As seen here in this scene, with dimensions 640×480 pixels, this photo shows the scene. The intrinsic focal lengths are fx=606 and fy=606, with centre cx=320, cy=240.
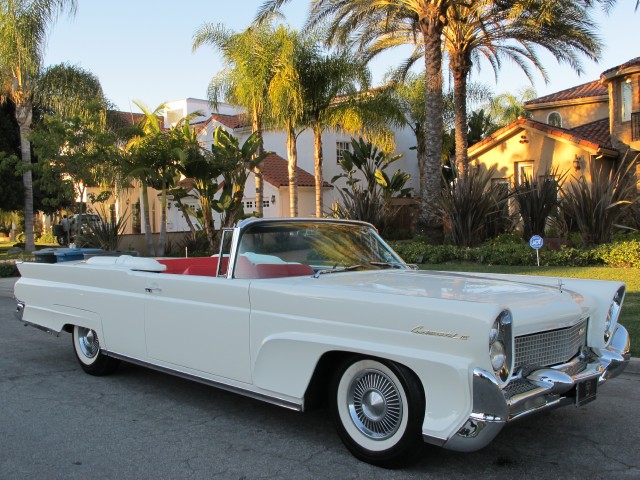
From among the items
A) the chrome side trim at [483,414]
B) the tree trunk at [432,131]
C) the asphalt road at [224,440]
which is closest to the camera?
the chrome side trim at [483,414]

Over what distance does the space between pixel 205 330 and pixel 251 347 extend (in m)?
0.49

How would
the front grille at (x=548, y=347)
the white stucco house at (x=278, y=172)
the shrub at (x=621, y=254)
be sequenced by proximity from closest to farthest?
the front grille at (x=548, y=347)
the shrub at (x=621, y=254)
the white stucco house at (x=278, y=172)

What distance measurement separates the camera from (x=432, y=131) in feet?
53.6

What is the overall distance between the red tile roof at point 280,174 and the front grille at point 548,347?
24.6 metres

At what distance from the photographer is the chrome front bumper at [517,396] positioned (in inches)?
121

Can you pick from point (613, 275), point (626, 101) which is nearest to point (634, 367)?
point (613, 275)

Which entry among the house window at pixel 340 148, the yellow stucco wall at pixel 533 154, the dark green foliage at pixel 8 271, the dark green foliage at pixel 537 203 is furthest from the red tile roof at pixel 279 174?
the dark green foliage at pixel 537 203

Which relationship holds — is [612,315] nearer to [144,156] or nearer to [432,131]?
[432,131]

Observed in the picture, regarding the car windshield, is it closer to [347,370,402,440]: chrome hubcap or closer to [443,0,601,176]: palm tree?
[347,370,402,440]: chrome hubcap

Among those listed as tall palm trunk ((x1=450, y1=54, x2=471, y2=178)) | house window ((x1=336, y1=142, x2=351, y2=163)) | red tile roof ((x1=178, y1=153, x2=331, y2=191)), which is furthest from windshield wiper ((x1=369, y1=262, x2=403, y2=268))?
house window ((x1=336, y1=142, x2=351, y2=163))

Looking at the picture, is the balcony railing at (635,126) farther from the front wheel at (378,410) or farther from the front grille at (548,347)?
the front wheel at (378,410)

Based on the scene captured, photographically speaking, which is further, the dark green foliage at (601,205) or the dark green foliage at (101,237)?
the dark green foliage at (101,237)

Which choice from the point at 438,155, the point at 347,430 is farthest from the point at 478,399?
the point at 438,155

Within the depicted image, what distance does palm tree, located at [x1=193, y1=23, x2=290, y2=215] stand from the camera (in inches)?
803
